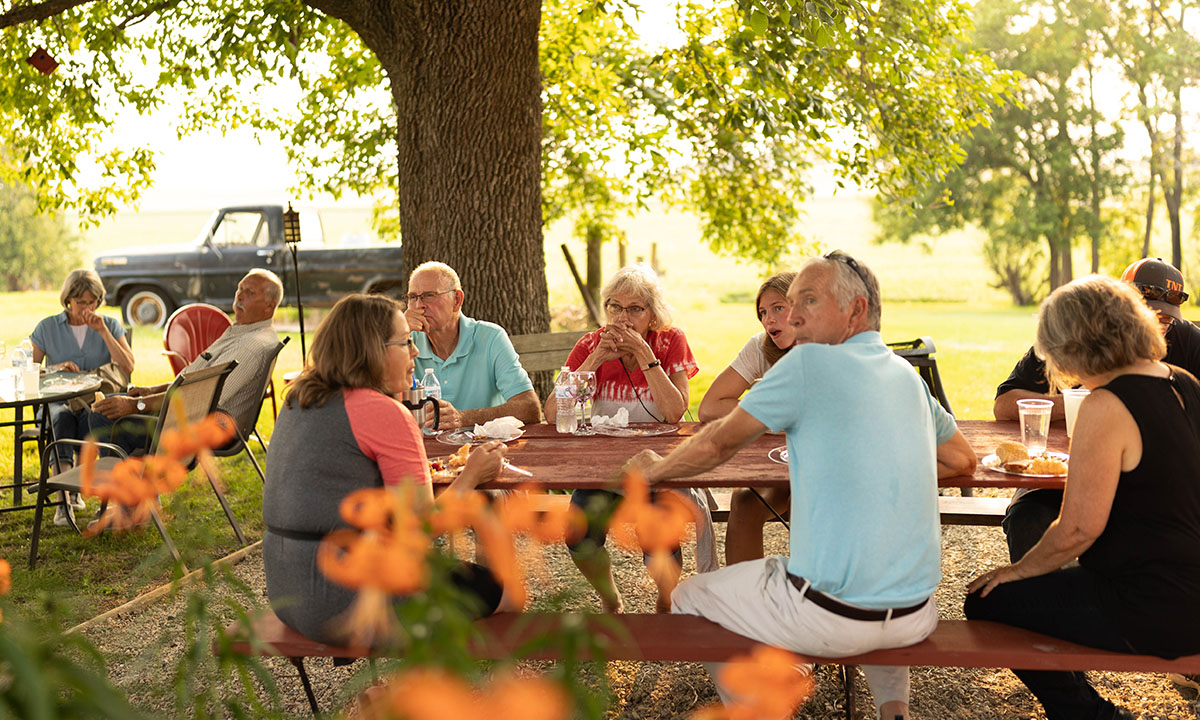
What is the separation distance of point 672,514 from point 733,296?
23499 millimetres

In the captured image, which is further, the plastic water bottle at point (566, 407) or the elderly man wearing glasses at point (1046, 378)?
the plastic water bottle at point (566, 407)

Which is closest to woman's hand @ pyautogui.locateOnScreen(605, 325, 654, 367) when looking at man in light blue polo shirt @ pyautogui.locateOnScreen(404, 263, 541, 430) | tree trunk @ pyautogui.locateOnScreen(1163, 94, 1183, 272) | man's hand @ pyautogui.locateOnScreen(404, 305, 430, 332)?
man in light blue polo shirt @ pyautogui.locateOnScreen(404, 263, 541, 430)

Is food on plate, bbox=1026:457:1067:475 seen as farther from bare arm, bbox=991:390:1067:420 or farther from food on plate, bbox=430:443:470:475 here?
food on plate, bbox=430:443:470:475

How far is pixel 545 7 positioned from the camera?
8.66 meters

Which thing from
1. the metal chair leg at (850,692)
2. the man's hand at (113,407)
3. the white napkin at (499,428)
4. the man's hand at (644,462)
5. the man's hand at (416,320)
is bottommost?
the metal chair leg at (850,692)

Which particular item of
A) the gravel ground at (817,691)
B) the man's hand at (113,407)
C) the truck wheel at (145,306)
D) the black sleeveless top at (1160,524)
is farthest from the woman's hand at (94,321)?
the truck wheel at (145,306)

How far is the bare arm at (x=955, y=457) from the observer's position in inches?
110

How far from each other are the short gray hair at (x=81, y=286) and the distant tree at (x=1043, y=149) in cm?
2138

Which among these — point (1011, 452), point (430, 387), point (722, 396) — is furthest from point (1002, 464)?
point (430, 387)

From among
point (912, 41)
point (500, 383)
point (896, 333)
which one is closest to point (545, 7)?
point (912, 41)

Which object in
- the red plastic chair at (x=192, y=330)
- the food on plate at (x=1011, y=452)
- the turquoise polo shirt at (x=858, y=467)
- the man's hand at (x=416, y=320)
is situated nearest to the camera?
the turquoise polo shirt at (x=858, y=467)

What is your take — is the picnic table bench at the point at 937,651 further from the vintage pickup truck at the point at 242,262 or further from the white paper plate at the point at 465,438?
the vintage pickup truck at the point at 242,262

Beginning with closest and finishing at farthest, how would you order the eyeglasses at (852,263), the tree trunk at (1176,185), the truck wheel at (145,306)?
1. the eyeglasses at (852,263)
2. the truck wheel at (145,306)
3. the tree trunk at (1176,185)

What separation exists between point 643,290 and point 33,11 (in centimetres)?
408
